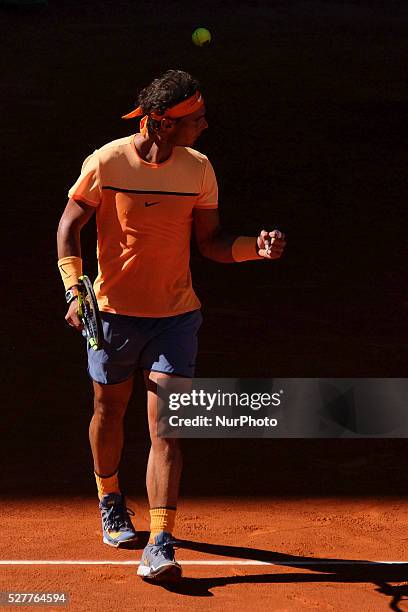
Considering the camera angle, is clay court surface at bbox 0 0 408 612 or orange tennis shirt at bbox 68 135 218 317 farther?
clay court surface at bbox 0 0 408 612

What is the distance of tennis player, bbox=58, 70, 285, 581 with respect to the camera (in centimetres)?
555

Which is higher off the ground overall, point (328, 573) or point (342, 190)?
point (342, 190)

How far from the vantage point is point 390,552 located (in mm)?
5961

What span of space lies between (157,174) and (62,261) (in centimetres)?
53

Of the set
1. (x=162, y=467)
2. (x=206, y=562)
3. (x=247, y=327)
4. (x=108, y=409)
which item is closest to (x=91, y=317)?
(x=108, y=409)

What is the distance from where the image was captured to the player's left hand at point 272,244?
5.39 m

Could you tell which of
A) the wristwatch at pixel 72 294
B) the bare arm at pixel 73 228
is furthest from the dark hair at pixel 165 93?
the wristwatch at pixel 72 294

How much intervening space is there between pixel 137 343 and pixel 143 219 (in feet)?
1.71

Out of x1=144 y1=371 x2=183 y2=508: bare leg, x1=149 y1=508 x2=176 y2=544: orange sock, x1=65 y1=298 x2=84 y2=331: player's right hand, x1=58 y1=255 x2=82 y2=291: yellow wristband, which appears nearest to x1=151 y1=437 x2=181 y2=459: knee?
x1=144 y1=371 x2=183 y2=508: bare leg

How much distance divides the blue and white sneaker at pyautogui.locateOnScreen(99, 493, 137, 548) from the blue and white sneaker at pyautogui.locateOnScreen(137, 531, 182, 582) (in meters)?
0.45

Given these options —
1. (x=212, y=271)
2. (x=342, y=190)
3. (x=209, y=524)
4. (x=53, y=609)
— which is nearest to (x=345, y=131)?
(x=342, y=190)

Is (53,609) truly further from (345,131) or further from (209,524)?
(345,131)

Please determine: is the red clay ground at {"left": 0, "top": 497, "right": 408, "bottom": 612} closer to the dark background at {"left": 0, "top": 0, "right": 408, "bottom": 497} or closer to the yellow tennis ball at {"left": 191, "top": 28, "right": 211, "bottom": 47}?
the dark background at {"left": 0, "top": 0, "right": 408, "bottom": 497}

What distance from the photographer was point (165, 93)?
18.1ft
